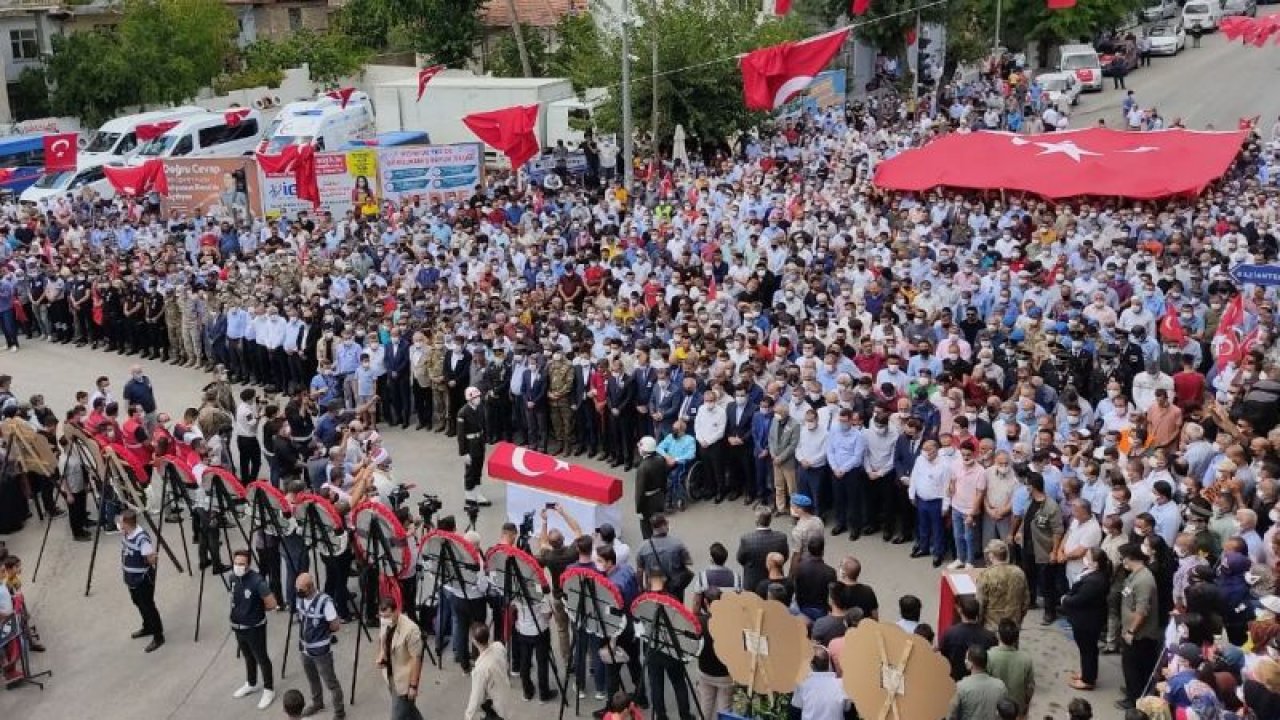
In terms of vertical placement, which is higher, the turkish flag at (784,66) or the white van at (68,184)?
the turkish flag at (784,66)

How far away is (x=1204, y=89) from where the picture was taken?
124 ft

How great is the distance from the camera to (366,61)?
4591 centimetres

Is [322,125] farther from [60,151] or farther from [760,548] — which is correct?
[760,548]

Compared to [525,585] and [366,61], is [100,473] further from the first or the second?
[366,61]

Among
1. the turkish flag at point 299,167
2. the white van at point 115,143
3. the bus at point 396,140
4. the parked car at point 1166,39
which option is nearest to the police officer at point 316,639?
the turkish flag at point 299,167

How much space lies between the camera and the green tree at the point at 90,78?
133ft

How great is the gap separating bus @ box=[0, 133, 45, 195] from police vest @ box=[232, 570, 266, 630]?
2684cm

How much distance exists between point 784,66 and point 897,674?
1541 cm

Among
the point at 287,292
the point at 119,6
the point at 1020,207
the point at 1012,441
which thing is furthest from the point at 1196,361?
the point at 119,6

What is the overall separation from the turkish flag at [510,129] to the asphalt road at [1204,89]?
51.3 ft

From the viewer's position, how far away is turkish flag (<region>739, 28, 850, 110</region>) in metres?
21.7

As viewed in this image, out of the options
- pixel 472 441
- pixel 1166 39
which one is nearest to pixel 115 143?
pixel 472 441

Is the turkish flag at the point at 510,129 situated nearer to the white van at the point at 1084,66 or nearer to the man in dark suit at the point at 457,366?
the man in dark suit at the point at 457,366

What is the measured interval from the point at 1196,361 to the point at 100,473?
11382 millimetres
